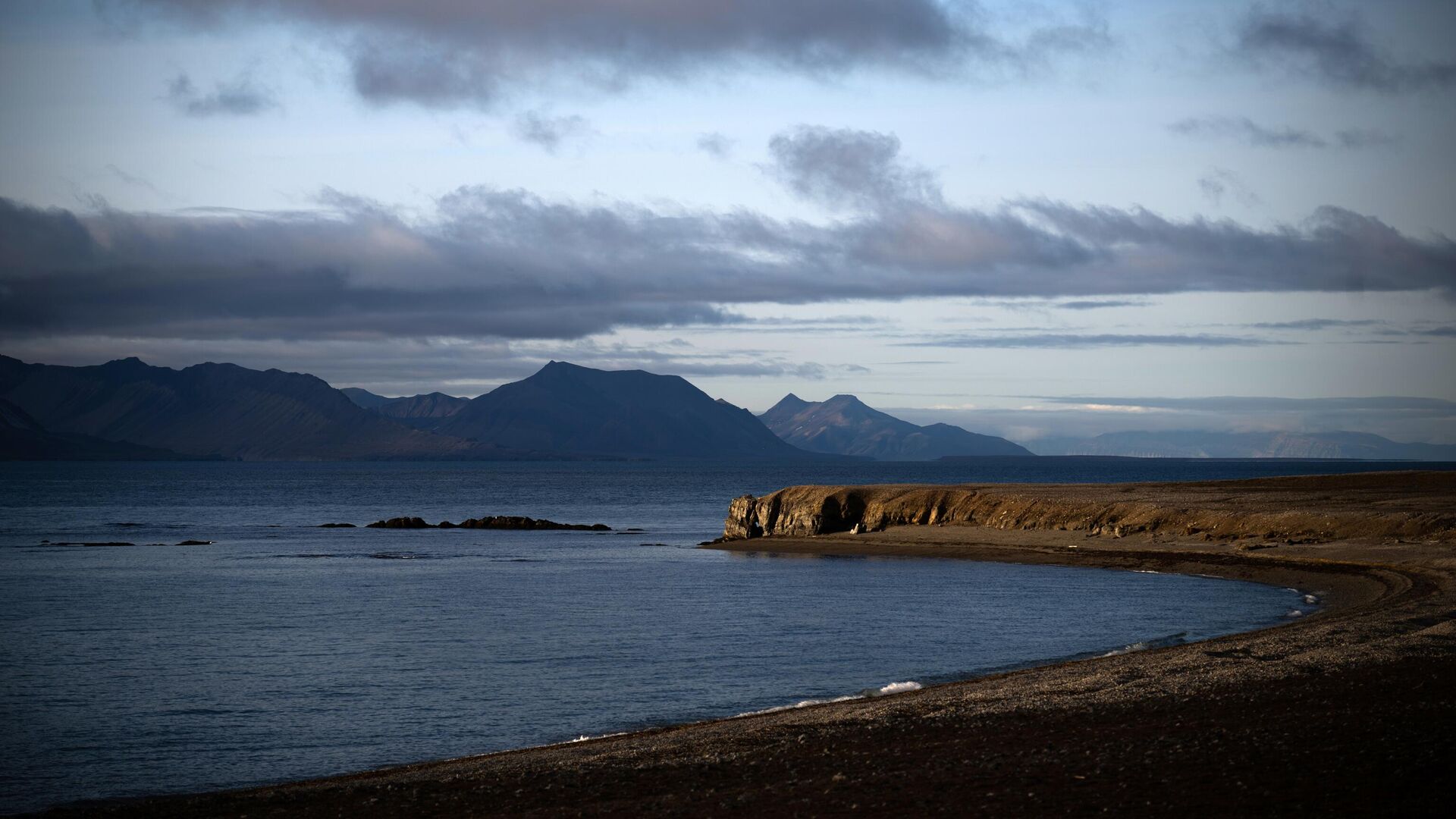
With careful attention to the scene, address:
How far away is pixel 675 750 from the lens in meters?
19.7

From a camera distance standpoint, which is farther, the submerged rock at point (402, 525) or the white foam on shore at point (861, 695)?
the submerged rock at point (402, 525)

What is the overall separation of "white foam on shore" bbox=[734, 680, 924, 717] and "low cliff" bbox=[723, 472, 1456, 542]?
35.2 m

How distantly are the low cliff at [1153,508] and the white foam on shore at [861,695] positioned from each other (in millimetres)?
35218

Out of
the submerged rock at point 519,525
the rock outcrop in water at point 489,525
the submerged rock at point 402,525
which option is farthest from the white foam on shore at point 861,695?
the submerged rock at point 402,525

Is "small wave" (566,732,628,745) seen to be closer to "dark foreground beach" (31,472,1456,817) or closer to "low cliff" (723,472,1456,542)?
"dark foreground beach" (31,472,1456,817)

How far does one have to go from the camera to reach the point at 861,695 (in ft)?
87.0

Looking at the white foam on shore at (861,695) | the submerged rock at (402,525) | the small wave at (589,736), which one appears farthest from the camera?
the submerged rock at (402,525)

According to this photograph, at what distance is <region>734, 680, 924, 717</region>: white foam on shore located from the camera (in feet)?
81.3

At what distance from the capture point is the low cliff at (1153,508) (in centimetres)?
5666

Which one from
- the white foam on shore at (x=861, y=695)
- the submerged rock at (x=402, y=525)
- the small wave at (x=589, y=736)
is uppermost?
the white foam on shore at (x=861, y=695)

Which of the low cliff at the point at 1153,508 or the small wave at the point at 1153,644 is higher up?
the low cliff at the point at 1153,508

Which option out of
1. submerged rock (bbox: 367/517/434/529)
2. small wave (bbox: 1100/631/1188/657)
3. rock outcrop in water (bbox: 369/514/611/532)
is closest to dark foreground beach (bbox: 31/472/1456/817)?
small wave (bbox: 1100/631/1188/657)

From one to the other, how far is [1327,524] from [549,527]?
65588 millimetres

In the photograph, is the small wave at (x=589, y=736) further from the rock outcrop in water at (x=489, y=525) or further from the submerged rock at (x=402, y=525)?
the submerged rock at (x=402, y=525)
